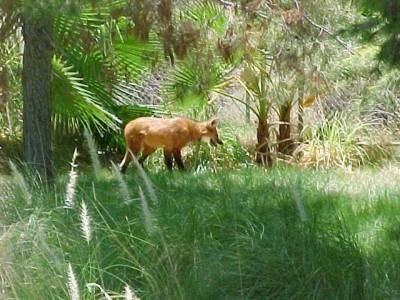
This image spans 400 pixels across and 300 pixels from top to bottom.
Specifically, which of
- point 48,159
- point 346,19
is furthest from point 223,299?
point 346,19

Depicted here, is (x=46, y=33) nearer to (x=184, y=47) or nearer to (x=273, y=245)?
(x=184, y=47)

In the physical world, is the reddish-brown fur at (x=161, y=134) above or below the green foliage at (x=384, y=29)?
below

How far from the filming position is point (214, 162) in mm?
12602

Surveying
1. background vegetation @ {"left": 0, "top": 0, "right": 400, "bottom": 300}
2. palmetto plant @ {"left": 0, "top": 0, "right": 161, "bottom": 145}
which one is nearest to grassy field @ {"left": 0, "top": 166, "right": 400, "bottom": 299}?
background vegetation @ {"left": 0, "top": 0, "right": 400, "bottom": 300}

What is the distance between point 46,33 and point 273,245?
3.62m

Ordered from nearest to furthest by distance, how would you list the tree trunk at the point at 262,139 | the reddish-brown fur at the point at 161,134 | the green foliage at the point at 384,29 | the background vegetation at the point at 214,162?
the background vegetation at the point at 214,162 < the green foliage at the point at 384,29 < the reddish-brown fur at the point at 161,134 < the tree trunk at the point at 262,139

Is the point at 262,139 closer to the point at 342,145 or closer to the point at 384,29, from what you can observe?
the point at 342,145

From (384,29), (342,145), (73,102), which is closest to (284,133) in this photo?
(342,145)

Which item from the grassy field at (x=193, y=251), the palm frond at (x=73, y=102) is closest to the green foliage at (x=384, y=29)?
the grassy field at (x=193, y=251)

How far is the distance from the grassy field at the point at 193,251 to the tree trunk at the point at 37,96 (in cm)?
205

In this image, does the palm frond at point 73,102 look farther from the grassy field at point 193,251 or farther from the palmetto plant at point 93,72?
the grassy field at point 193,251

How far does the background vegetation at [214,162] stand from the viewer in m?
5.21

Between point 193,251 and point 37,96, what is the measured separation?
3.43m

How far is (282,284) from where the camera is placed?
5215 millimetres
